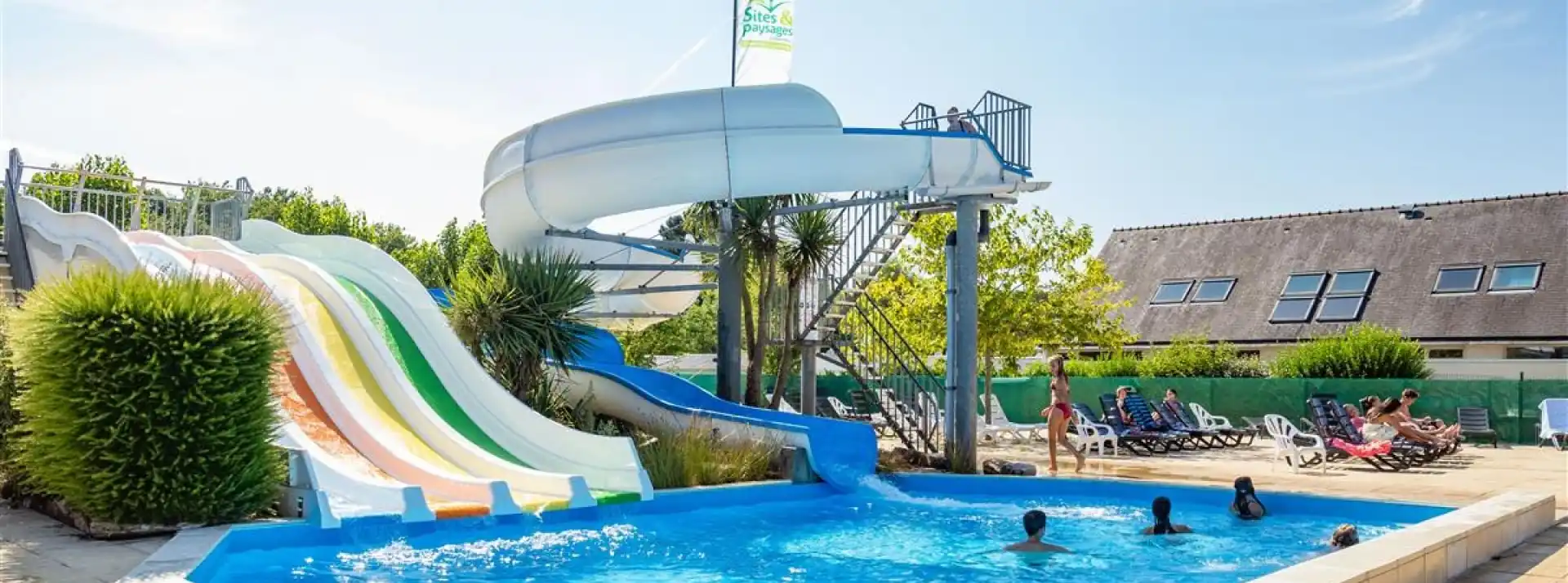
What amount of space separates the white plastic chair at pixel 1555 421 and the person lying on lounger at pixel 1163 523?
1357cm

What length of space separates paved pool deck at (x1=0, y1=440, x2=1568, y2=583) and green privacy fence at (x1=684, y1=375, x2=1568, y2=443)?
1.48 m

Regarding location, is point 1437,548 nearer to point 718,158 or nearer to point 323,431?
point 718,158

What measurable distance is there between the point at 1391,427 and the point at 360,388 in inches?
496

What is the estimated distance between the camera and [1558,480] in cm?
1440

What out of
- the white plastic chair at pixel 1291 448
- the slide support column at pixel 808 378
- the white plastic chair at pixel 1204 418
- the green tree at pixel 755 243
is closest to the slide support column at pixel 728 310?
the green tree at pixel 755 243

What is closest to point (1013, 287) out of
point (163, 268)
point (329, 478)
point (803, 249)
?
→ point (803, 249)

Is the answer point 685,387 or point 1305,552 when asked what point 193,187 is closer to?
point 685,387

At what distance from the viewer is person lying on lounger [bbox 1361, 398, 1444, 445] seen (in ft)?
54.1

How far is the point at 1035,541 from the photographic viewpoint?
9.99m

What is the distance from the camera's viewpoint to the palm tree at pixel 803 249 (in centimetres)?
1691

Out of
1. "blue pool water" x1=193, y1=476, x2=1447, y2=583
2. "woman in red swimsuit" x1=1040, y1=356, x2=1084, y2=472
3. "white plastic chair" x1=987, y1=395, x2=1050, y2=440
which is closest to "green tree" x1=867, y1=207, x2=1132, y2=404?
"white plastic chair" x1=987, y1=395, x2=1050, y2=440

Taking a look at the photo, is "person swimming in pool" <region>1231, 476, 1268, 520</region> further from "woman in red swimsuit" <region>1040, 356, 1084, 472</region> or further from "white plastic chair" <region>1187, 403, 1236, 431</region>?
"white plastic chair" <region>1187, 403, 1236, 431</region>

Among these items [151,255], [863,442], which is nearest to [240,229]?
[151,255]

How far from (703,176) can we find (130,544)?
21.7 ft
